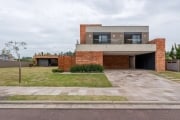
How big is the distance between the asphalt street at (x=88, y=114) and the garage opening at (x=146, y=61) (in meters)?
24.2

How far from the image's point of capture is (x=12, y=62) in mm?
58750

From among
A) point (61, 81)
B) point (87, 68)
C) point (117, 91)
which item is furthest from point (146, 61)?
point (117, 91)

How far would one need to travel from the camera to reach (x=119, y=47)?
99.5ft

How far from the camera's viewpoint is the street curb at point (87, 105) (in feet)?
31.6

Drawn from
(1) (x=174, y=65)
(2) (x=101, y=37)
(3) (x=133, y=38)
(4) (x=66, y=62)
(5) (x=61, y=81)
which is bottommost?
(5) (x=61, y=81)

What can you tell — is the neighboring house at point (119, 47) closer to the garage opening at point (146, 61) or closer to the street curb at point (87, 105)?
the garage opening at point (146, 61)

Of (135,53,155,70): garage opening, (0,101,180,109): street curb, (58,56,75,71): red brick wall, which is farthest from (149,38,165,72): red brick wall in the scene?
(0,101,180,109): street curb

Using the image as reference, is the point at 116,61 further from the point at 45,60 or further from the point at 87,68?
the point at 45,60

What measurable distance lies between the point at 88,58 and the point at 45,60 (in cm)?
4405

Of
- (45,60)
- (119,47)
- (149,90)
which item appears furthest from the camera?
(45,60)

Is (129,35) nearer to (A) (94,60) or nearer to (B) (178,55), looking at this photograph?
(A) (94,60)

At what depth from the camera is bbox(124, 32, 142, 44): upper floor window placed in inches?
1452

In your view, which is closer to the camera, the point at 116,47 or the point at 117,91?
the point at 117,91

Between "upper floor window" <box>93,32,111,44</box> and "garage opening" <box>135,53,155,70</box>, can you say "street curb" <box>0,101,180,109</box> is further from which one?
"upper floor window" <box>93,32,111,44</box>
